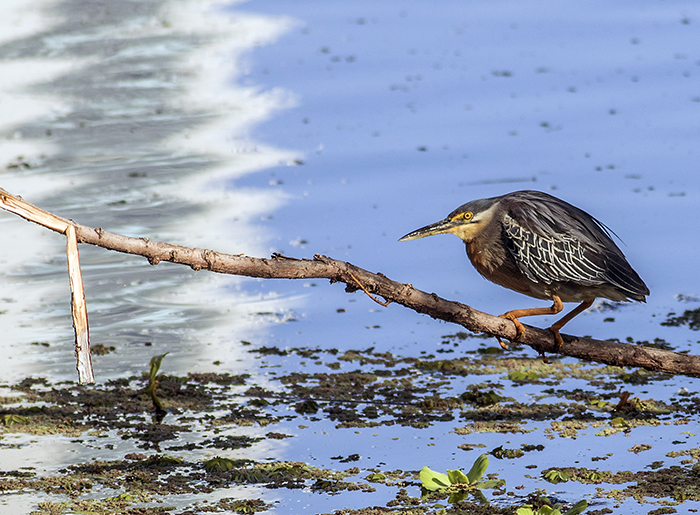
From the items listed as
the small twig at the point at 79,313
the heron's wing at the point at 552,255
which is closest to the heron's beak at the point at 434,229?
the heron's wing at the point at 552,255

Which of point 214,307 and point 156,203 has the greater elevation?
point 156,203

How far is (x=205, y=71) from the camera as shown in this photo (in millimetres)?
13164

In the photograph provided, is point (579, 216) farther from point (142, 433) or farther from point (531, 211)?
point (142, 433)

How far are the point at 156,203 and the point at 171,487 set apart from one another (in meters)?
5.10

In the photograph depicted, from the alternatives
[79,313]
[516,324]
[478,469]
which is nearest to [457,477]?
[478,469]

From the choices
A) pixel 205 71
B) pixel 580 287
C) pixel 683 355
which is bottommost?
pixel 683 355

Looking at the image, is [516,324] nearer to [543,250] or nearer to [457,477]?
[543,250]

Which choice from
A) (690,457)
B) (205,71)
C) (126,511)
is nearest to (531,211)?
(690,457)

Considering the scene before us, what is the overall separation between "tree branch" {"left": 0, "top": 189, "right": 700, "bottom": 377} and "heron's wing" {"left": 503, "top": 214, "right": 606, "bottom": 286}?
336 millimetres

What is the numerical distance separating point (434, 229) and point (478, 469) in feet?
4.30

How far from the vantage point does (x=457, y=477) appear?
509 cm

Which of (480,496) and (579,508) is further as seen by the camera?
(480,496)

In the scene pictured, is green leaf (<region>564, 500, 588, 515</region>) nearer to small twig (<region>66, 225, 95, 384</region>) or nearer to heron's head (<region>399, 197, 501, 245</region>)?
heron's head (<region>399, 197, 501, 245</region>)

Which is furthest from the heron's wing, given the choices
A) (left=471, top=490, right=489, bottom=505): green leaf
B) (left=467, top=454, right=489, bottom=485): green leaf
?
(left=471, top=490, right=489, bottom=505): green leaf
